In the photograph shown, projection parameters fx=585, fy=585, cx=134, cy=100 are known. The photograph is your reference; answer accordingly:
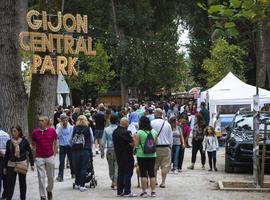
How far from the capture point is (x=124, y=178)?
40.0 ft

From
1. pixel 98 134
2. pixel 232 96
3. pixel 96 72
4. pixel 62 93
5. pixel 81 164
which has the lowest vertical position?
pixel 81 164

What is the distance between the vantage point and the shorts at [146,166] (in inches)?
474

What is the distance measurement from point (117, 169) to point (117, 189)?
794mm

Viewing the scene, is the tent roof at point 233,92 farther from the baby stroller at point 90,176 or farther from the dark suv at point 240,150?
the baby stroller at point 90,176

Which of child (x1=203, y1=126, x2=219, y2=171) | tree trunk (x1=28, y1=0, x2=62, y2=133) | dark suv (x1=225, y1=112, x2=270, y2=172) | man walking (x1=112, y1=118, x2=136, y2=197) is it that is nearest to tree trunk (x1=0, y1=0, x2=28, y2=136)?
tree trunk (x1=28, y1=0, x2=62, y2=133)

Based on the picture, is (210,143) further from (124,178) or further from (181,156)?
(124,178)

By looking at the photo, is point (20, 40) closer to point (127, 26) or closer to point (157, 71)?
point (127, 26)

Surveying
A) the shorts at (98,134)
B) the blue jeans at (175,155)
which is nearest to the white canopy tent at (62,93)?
the shorts at (98,134)

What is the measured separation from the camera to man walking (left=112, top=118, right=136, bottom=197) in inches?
478

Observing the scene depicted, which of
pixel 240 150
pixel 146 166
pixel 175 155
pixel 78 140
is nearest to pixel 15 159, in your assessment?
pixel 78 140

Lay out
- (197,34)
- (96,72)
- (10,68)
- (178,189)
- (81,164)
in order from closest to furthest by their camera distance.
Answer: (81,164) < (178,189) < (10,68) < (96,72) < (197,34)

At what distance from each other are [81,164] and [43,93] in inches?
233

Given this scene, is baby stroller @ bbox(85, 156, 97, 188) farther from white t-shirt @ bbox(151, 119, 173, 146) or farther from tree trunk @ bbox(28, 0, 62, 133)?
tree trunk @ bbox(28, 0, 62, 133)

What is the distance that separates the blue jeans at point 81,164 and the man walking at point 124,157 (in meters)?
1.07
